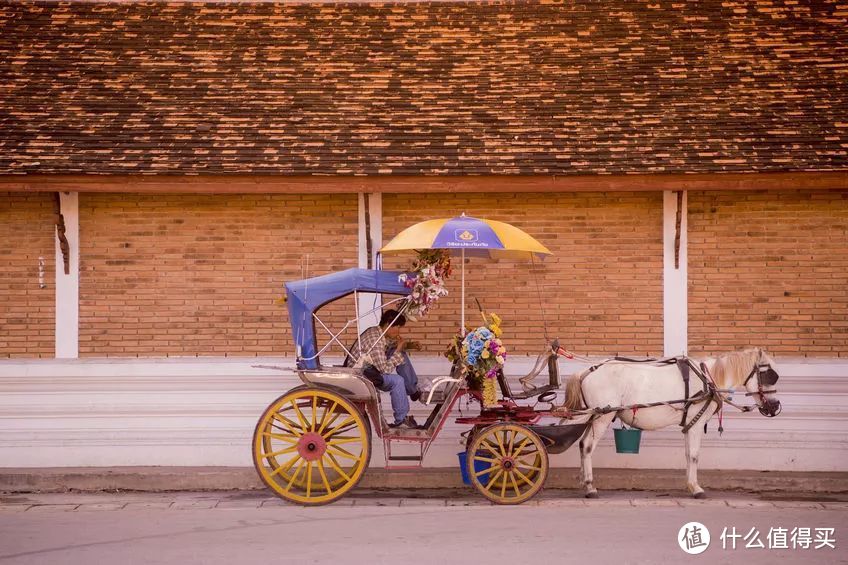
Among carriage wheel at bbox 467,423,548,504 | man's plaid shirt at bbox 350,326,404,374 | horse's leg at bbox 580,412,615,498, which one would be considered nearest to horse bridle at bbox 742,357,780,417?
horse's leg at bbox 580,412,615,498

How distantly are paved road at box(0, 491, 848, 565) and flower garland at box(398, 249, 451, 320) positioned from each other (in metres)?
1.98

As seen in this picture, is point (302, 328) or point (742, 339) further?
point (742, 339)

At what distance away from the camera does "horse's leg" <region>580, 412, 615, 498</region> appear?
10.4 metres

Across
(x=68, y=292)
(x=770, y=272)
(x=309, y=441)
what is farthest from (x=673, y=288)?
(x=68, y=292)

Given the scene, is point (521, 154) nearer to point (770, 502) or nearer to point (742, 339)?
point (742, 339)

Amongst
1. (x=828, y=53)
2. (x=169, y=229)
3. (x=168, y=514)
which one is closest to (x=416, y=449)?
(x=168, y=514)

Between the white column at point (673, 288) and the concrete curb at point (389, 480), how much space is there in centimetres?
151

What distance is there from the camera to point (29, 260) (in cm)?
1173

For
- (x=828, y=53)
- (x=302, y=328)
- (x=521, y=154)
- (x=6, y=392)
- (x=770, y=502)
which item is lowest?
(x=770, y=502)

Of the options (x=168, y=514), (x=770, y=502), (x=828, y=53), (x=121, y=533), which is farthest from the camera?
(x=828, y=53)

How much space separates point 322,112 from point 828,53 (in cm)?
631

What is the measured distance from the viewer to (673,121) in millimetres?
11680

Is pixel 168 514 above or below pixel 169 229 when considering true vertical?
below

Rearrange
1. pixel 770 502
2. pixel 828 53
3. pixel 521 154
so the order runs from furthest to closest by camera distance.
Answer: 1. pixel 828 53
2. pixel 521 154
3. pixel 770 502
